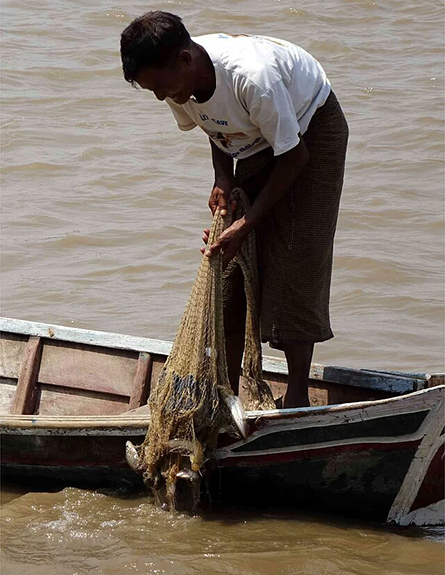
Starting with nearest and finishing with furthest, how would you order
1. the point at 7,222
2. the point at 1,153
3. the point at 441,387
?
the point at 441,387
the point at 7,222
the point at 1,153

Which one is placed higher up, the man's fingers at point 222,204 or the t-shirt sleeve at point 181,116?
the t-shirt sleeve at point 181,116

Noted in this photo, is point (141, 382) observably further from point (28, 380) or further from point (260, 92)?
point (260, 92)

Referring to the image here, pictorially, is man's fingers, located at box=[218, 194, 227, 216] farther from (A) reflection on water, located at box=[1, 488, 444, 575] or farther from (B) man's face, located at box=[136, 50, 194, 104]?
(A) reflection on water, located at box=[1, 488, 444, 575]

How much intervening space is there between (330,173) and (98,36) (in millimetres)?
8412

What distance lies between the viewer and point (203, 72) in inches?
124

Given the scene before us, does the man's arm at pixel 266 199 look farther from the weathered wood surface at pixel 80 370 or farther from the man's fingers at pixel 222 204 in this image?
the weathered wood surface at pixel 80 370

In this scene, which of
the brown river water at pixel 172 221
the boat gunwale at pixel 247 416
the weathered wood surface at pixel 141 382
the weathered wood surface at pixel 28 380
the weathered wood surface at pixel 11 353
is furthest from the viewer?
the weathered wood surface at pixel 11 353

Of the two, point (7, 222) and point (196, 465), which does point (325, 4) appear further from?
point (196, 465)

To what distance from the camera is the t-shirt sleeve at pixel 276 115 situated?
3.11 m

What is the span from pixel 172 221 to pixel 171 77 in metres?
4.45

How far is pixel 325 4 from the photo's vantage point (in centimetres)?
1198

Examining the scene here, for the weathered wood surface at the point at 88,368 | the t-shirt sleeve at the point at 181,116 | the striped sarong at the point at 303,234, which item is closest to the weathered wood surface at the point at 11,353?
the weathered wood surface at the point at 88,368

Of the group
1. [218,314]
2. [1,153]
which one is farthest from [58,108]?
[218,314]

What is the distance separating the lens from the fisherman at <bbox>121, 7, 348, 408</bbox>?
3.11 m
